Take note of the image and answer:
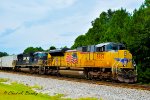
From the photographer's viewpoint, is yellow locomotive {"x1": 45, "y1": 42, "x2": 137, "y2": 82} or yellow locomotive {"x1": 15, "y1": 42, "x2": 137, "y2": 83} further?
yellow locomotive {"x1": 15, "y1": 42, "x2": 137, "y2": 83}

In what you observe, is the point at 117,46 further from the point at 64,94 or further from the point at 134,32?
the point at 64,94

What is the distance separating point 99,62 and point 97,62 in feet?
1.00

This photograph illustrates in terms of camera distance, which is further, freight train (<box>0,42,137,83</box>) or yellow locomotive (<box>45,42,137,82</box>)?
freight train (<box>0,42,137,83</box>)

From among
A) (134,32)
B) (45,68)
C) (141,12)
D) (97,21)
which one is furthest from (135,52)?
(97,21)

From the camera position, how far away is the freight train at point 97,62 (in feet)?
87.8

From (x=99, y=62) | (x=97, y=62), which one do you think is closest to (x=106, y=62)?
(x=99, y=62)

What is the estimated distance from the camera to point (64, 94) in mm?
19703

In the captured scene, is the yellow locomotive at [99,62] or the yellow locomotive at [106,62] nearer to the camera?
the yellow locomotive at [106,62]

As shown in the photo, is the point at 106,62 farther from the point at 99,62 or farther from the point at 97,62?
the point at 97,62

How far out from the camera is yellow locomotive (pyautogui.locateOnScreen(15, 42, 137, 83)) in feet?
87.6

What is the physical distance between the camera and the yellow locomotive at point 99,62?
2671 cm

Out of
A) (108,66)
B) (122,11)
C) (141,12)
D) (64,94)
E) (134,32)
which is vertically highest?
(122,11)

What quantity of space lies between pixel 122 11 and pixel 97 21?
66.6 ft

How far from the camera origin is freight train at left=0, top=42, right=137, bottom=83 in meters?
26.8
